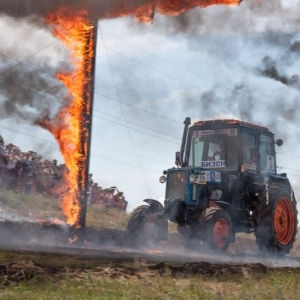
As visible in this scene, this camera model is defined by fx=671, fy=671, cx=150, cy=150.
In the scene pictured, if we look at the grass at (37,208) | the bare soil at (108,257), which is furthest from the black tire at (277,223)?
the grass at (37,208)

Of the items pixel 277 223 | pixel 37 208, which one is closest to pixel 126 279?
pixel 277 223

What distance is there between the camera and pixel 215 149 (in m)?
16.0

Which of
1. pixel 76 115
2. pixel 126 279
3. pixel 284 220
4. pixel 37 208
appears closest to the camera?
pixel 126 279

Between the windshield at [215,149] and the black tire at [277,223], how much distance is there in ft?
4.29

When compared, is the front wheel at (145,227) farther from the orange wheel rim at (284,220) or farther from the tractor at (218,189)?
the orange wheel rim at (284,220)

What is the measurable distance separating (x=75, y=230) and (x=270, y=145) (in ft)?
18.1

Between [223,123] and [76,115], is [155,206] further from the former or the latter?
[76,115]

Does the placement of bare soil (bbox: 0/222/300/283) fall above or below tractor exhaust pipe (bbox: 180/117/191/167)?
below

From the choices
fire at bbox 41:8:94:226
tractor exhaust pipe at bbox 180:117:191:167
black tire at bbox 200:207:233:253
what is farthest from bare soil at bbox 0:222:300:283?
tractor exhaust pipe at bbox 180:117:191:167

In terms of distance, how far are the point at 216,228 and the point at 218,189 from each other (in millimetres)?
1265

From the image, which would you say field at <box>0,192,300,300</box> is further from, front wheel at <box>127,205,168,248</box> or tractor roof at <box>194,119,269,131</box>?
tractor roof at <box>194,119,269,131</box>

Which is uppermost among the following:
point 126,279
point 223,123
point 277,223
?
point 223,123

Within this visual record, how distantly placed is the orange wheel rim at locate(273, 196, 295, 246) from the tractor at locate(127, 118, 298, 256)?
0.44 ft

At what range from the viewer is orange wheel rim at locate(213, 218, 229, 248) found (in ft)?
49.0
